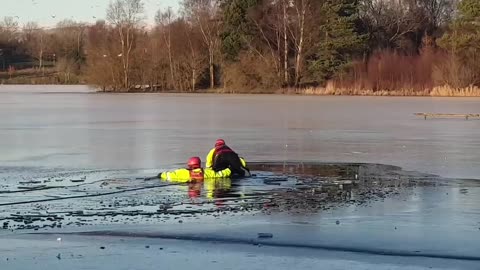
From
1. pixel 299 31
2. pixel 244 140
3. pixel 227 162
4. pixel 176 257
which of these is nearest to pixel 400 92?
pixel 299 31

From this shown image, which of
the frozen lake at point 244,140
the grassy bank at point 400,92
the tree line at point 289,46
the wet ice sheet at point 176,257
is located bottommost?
the wet ice sheet at point 176,257

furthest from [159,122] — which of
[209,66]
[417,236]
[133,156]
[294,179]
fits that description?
[209,66]

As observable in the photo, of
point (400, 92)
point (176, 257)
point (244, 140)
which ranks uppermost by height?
point (400, 92)

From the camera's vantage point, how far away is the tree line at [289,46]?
55.6m

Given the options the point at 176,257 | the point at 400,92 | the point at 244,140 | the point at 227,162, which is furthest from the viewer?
the point at 400,92

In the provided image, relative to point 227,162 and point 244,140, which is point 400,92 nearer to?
point 244,140

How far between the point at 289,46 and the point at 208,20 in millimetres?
8047

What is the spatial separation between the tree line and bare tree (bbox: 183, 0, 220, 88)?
0.08 metres

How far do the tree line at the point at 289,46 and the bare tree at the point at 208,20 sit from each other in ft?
0.26

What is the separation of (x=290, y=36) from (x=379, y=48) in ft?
25.7

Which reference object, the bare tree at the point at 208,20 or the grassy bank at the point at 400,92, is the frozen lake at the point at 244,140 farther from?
the bare tree at the point at 208,20

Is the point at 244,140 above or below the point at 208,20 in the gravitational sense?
below

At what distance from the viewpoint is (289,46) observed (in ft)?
201

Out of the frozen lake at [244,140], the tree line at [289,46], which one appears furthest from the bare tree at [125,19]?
the frozen lake at [244,140]
